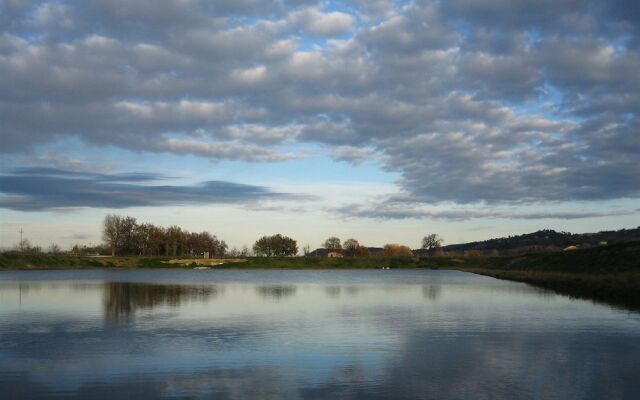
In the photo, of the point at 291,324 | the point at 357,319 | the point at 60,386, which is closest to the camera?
the point at 60,386

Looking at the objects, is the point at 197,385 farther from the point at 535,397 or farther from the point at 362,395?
the point at 535,397

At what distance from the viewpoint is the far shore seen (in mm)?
44844

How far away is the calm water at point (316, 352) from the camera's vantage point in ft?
46.0

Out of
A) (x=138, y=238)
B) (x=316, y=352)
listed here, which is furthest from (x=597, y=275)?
(x=138, y=238)

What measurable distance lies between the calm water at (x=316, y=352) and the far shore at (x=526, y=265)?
46.6 feet

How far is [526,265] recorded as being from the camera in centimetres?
8931

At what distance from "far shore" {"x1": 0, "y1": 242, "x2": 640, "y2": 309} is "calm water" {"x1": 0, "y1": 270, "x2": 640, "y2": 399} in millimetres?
14200

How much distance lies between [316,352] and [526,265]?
3045 inches

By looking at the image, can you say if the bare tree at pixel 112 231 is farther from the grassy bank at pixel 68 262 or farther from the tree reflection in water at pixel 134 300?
the tree reflection in water at pixel 134 300

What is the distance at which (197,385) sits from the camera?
1420cm

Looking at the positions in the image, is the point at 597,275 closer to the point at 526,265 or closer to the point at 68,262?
the point at 526,265

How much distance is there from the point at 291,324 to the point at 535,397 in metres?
14.1

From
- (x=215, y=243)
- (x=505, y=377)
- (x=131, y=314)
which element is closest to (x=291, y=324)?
(x=131, y=314)

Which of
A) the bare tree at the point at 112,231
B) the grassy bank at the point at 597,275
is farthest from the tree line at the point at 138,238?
the grassy bank at the point at 597,275
